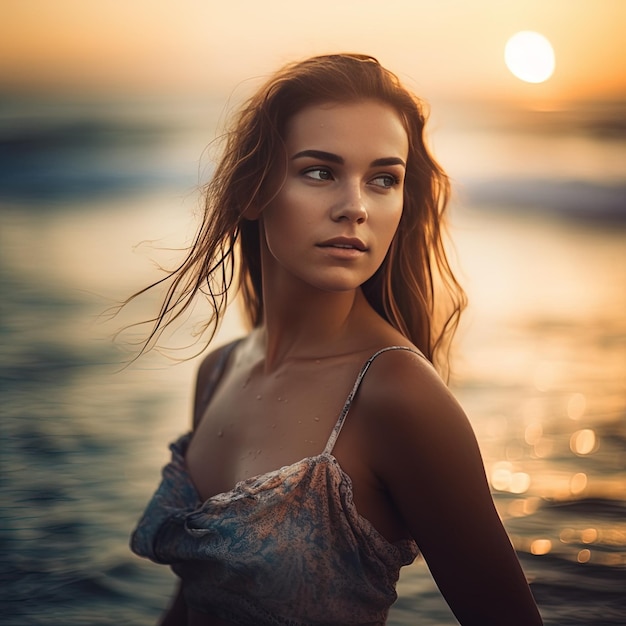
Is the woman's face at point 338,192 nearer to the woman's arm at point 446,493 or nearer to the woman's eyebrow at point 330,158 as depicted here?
the woman's eyebrow at point 330,158

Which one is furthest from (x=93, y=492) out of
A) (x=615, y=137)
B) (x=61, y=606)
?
(x=615, y=137)

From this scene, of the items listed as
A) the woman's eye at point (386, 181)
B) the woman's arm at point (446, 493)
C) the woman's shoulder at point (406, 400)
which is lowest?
the woman's arm at point (446, 493)

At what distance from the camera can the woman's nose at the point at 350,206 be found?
1.30 meters

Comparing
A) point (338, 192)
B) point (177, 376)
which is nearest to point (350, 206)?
point (338, 192)

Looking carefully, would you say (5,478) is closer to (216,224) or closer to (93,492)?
(93,492)

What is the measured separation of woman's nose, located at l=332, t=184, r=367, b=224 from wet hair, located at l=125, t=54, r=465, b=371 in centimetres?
11

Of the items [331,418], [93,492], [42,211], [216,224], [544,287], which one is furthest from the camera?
[42,211]

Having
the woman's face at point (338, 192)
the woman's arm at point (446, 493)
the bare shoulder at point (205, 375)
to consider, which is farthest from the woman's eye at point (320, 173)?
the bare shoulder at point (205, 375)

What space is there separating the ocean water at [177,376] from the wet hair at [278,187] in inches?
4.5

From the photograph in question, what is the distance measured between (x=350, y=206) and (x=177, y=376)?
2330mm

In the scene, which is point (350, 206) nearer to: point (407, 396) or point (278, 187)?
point (278, 187)

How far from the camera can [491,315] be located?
13.6ft

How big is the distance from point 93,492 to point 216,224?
168 cm

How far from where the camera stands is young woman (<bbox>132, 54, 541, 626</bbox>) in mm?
1249
